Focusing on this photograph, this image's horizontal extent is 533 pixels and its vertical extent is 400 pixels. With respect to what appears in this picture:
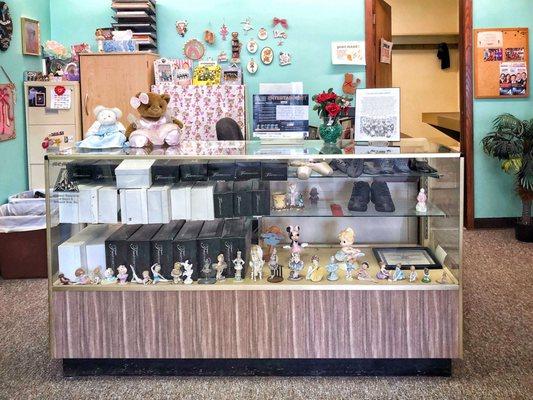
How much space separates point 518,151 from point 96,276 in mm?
4013

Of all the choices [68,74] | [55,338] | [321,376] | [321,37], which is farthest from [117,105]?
[321,376]

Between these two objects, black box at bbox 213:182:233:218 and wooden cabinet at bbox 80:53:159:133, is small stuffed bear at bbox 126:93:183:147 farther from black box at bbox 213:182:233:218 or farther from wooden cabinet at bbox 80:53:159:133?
wooden cabinet at bbox 80:53:159:133

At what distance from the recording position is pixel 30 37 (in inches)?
217

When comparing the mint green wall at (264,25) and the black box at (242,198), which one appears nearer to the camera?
the black box at (242,198)

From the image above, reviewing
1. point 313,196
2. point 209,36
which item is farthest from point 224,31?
point 313,196

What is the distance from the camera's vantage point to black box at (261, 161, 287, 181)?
2.87 metres

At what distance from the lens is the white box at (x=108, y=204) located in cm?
289

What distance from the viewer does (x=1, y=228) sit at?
4.62 meters

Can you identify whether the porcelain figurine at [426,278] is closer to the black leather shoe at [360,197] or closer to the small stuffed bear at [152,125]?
the black leather shoe at [360,197]

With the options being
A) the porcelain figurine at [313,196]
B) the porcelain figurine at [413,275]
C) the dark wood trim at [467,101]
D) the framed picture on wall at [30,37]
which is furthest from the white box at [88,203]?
the dark wood trim at [467,101]

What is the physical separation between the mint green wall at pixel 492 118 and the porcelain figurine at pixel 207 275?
389 cm

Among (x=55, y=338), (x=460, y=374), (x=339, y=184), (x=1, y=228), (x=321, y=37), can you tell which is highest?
(x=321, y=37)

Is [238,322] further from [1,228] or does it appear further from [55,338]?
[1,228]

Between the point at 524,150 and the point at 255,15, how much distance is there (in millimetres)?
2632
